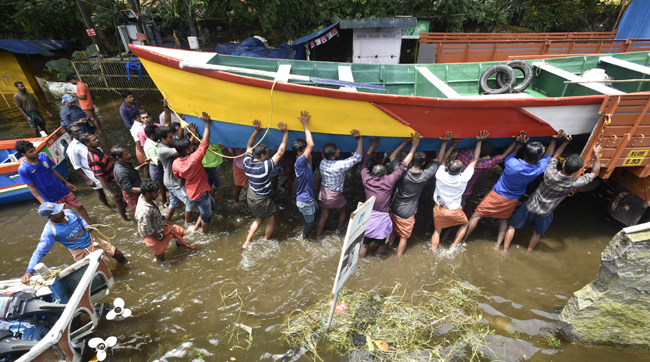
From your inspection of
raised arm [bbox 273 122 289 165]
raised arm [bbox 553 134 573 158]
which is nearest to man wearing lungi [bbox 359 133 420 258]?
raised arm [bbox 273 122 289 165]

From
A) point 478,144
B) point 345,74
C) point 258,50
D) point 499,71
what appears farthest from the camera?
point 258,50

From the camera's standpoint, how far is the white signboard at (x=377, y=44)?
25.8 feet

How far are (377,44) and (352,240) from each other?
7.39 m

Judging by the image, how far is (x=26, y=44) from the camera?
33.5 ft

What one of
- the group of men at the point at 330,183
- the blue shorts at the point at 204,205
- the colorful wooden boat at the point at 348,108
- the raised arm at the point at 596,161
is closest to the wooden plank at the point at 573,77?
the colorful wooden boat at the point at 348,108

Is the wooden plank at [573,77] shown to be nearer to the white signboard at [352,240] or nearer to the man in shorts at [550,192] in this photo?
the man in shorts at [550,192]

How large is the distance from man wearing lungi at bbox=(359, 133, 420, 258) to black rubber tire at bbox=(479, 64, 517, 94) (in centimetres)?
229

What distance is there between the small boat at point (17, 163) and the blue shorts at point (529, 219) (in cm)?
747

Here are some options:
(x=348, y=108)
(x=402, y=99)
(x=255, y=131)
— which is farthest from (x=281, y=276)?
(x=402, y=99)

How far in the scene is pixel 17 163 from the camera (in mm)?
4676

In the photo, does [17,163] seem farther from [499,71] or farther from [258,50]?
[499,71]

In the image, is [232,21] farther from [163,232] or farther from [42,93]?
[163,232]

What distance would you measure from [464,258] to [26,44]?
613 inches

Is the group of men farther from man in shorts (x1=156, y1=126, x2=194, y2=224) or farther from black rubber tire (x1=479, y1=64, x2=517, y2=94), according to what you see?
black rubber tire (x1=479, y1=64, x2=517, y2=94)
